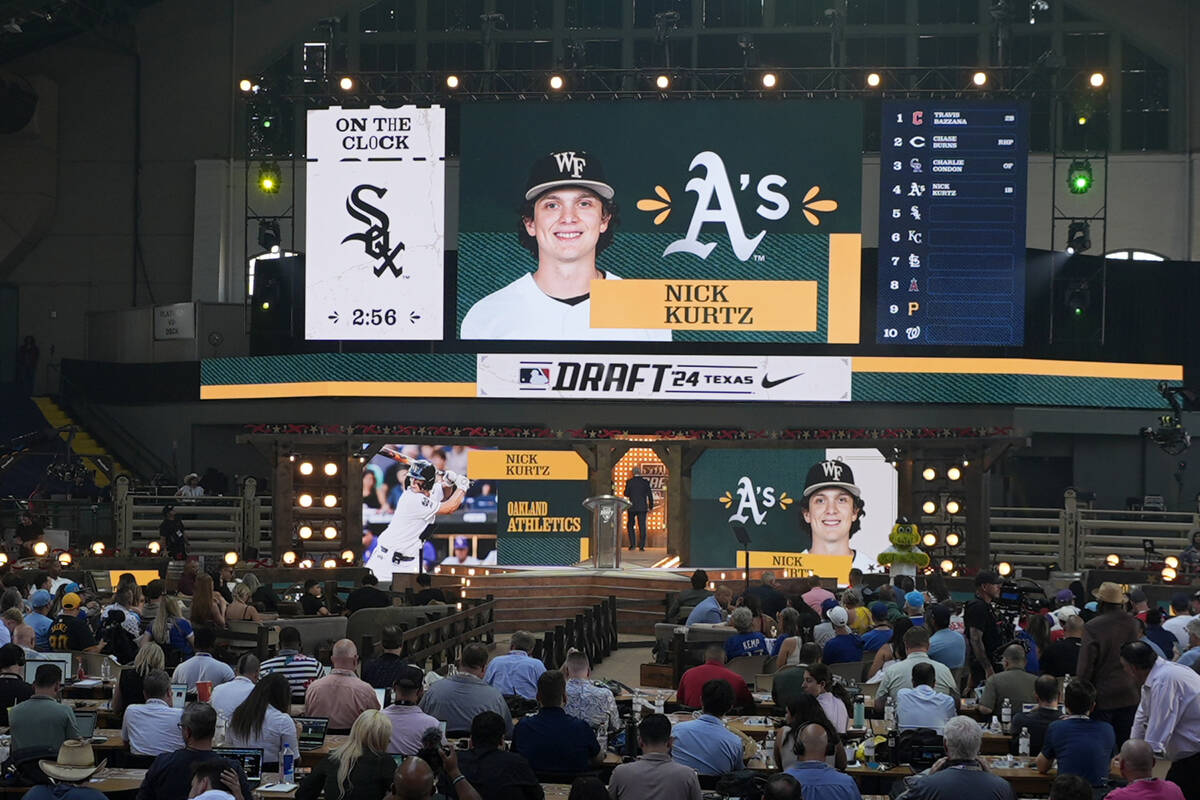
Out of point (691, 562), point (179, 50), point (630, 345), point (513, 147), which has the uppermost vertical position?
point (179, 50)

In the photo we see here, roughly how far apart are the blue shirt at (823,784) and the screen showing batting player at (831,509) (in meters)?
19.7

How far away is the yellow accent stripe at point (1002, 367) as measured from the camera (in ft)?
93.2

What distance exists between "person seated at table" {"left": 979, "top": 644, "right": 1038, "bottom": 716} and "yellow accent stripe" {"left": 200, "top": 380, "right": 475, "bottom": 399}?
57.8 ft

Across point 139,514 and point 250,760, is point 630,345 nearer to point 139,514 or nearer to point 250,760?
point 139,514

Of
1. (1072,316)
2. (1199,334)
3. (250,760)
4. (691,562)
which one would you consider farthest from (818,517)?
(250,760)

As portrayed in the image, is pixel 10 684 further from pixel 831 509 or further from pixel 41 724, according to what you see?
pixel 831 509

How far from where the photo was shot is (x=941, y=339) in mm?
28297

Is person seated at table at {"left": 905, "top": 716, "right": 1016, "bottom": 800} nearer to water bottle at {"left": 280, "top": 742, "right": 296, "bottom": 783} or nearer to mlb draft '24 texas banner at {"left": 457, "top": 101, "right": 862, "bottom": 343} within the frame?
water bottle at {"left": 280, "top": 742, "right": 296, "bottom": 783}

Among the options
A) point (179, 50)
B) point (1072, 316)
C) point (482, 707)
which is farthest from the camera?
point (179, 50)

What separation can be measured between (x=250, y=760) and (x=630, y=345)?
67.3ft

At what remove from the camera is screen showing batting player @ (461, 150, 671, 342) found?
2850 centimetres

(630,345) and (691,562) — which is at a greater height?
(630,345)

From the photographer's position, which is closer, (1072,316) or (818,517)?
(818,517)

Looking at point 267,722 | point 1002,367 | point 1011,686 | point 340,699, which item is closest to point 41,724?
point 267,722
